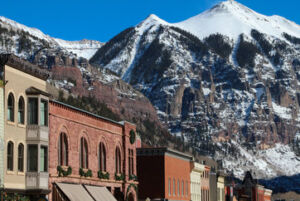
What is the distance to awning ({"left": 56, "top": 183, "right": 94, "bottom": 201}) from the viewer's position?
60.3 metres

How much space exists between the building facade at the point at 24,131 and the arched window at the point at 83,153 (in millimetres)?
11203

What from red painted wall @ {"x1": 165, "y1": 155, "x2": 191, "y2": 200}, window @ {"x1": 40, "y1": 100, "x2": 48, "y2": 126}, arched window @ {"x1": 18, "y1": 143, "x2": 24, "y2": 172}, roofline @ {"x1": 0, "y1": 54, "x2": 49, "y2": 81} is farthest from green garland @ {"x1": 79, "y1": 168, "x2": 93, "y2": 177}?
red painted wall @ {"x1": 165, "y1": 155, "x2": 191, "y2": 200}

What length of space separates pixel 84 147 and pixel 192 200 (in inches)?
1979

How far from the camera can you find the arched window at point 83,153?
6825 centimetres

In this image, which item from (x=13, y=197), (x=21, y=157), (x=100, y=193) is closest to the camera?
(x=13, y=197)

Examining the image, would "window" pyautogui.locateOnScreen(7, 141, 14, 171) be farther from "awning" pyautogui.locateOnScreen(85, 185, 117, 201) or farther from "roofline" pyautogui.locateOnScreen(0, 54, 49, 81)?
"awning" pyautogui.locateOnScreen(85, 185, 117, 201)

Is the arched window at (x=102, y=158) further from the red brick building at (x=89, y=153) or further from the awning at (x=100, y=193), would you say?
the awning at (x=100, y=193)

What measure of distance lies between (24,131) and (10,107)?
7.89 ft

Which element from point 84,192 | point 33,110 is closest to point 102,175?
point 84,192

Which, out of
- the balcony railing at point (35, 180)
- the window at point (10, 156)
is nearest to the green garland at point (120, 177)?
the balcony railing at point (35, 180)

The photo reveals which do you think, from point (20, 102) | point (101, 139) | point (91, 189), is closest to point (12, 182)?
point (20, 102)

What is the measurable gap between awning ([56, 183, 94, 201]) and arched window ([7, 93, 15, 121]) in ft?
30.3

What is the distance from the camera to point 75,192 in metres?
63.0

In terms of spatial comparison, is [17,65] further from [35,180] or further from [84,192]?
[84,192]
